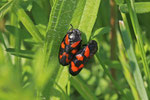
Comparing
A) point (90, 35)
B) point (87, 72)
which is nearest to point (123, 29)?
point (90, 35)

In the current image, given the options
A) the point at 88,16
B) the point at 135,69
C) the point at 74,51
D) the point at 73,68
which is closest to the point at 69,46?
the point at 74,51

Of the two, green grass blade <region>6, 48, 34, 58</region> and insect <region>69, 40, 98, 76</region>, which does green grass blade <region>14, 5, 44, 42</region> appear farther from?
insect <region>69, 40, 98, 76</region>

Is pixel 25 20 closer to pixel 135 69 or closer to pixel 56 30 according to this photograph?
pixel 56 30

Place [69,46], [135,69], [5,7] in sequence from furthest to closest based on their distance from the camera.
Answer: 1. [69,46]
2. [135,69]
3. [5,7]

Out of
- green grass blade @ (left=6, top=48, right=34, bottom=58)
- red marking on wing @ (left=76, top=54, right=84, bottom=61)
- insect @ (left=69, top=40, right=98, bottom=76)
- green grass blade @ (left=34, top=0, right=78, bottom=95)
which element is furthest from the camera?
red marking on wing @ (left=76, top=54, right=84, bottom=61)

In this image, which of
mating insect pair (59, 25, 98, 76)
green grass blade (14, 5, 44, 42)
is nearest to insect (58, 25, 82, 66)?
mating insect pair (59, 25, 98, 76)

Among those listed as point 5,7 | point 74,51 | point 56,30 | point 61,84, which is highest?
point 5,7

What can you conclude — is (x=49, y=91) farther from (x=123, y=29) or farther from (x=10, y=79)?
(x=10, y=79)
